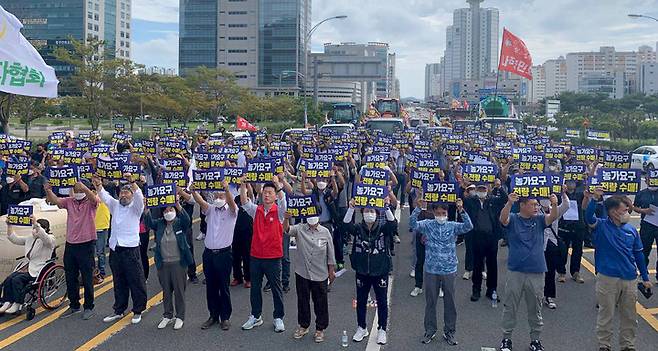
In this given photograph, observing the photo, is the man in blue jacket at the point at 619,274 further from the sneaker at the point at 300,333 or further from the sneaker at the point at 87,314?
the sneaker at the point at 87,314

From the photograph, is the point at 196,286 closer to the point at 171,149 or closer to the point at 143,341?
the point at 143,341

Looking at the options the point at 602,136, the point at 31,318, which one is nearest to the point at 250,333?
the point at 31,318

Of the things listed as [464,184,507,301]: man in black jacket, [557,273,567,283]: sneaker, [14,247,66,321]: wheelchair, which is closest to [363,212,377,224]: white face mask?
[464,184,507,301]: man in black jacket

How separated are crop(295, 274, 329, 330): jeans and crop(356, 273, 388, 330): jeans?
41cm

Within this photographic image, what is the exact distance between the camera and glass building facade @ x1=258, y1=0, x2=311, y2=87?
118m

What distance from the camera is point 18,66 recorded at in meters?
12.4

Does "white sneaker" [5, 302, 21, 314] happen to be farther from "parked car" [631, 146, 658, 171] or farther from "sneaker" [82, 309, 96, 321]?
"parked car" [631, 146, 658, 171]

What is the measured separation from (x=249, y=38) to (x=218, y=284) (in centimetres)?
11684

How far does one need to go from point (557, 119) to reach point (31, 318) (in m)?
66.6

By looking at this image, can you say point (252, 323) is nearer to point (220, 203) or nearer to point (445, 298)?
point (220, 203)

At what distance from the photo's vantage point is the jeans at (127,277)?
7895 millimetres

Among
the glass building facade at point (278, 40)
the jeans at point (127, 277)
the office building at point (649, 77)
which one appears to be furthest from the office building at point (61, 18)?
the jeans at point (127, 277)

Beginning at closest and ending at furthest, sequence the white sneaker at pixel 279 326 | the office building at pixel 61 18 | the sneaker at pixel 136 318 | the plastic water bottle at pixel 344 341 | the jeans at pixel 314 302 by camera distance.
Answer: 1. the plastic water bottle at pixel 344 341
2. the jeans at pixel 314 302
3. the white sneaker at pixel 279 326
4. the sneaker at pixel 136 318
5. the office building at pixel 61 18

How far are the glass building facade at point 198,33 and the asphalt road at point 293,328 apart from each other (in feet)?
385
